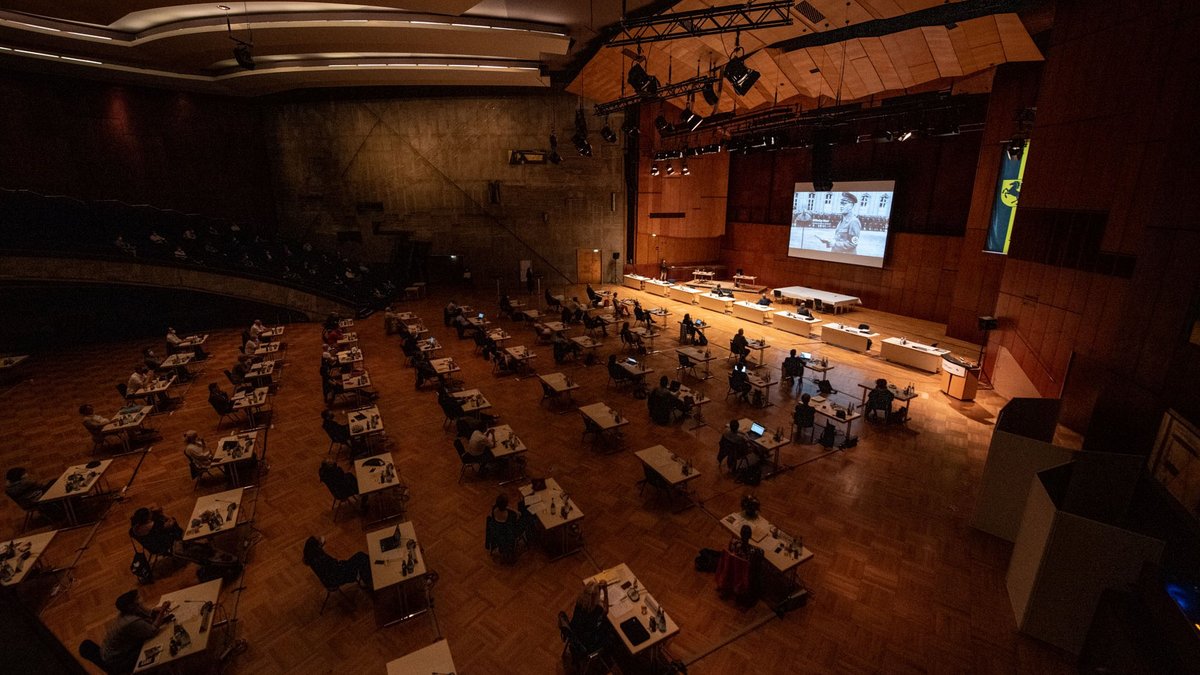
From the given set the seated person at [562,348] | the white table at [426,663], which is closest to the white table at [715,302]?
the seated person at [562,348]

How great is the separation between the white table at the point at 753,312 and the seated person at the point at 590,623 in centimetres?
1316

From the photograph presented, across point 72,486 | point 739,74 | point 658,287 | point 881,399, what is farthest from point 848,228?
point 72,486

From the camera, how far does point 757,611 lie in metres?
5.17

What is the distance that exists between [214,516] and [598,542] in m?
4.57

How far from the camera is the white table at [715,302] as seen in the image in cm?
1742

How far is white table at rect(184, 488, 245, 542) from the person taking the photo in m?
5.61

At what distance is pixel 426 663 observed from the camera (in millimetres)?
3949

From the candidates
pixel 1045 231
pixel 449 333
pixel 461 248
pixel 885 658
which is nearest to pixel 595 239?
pixel 461 248

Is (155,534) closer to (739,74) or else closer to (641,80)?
(641,80)

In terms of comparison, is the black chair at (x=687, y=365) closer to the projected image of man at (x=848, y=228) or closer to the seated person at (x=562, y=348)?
the seated person at (x=562, y=348)

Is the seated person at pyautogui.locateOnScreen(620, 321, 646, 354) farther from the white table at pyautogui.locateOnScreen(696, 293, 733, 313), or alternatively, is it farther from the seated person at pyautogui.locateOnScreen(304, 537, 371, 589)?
the seated person at pyautogui.locateOnScreen(304, 537, 371, 589)

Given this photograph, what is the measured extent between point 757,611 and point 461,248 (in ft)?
62.3

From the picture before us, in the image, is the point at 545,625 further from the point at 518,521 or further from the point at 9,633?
the point at 9,633

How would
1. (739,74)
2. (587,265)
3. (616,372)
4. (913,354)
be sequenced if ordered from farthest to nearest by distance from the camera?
1. (587,265)
2. (913,354)
3. (616,372)
4. (739,74)
